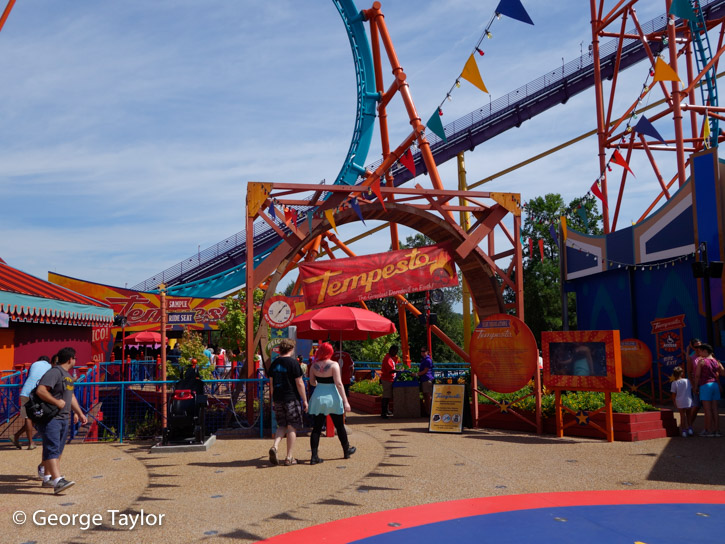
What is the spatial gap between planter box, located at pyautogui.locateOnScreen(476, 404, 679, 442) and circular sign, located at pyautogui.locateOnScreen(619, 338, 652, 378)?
5.90m

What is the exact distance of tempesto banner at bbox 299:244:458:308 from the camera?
1116 centimetres

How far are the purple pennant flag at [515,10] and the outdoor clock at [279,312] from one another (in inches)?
229

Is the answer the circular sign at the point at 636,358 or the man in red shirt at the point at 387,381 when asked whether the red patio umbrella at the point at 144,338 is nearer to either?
the man in red shirt at the point at 387,381

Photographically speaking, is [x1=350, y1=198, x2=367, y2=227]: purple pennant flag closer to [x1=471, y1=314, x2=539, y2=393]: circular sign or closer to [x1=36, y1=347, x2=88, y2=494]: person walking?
[x1=471, y1=314, x2=539, y2=393]: circular sign

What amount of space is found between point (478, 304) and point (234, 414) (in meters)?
5.73

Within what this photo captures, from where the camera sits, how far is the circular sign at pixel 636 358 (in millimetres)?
15523

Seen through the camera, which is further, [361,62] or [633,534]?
[361,62]

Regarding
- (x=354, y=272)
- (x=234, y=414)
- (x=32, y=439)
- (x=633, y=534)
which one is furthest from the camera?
(x=354, y=272)

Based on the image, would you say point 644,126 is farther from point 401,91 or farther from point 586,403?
point 586,403

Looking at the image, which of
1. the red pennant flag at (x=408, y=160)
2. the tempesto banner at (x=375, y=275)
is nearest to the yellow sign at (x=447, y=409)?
the tempesto banner at (x=375, y=275)

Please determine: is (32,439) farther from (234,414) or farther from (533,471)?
(533,471)

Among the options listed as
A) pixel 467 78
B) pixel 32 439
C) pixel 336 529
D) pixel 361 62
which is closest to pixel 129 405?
pixel 32 439

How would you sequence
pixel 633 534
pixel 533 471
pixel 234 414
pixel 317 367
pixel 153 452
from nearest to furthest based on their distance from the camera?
pixel 633 534, pixel 533 471, pixel 317 367, pixel 153 452, pixel 234 414

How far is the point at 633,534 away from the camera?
4.77m
